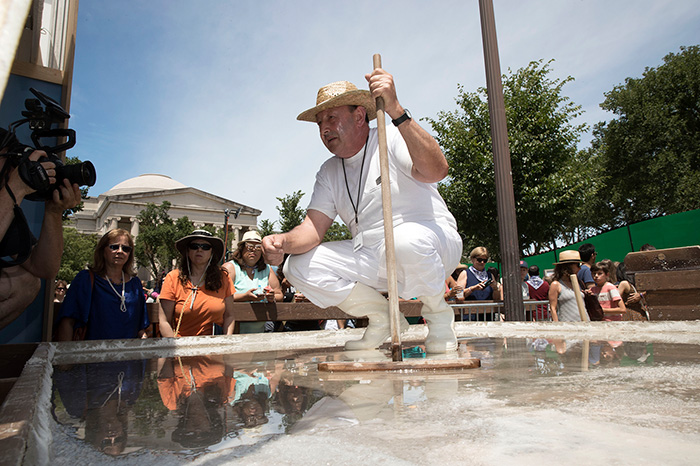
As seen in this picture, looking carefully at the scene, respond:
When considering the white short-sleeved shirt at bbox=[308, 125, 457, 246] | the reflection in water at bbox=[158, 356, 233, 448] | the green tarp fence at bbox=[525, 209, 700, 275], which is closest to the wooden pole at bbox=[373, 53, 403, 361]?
the white short-sleeved shirt at bbox=[308, 125, 457, 246]

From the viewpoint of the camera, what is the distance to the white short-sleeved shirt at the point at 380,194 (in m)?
2.64

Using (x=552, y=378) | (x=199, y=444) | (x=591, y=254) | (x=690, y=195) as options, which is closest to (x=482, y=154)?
(x=591, y=254)

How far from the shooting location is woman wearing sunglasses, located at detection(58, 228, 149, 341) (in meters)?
3.26

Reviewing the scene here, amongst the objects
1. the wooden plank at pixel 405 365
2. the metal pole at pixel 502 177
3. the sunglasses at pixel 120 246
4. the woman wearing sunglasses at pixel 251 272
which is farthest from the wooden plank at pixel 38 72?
the metal pole at pixel 502 177

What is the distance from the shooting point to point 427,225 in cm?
259

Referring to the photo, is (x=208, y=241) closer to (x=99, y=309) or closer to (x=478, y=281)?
(x=99, y=309)

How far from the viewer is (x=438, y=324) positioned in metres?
2.60

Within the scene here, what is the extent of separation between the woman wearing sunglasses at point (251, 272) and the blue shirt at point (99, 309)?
1354 mm

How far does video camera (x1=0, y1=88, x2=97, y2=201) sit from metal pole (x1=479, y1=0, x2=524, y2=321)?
12.1 feet

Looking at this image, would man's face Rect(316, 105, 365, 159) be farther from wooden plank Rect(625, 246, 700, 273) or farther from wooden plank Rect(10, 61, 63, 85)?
wooden plank Rect(625, 246, 700, 273)

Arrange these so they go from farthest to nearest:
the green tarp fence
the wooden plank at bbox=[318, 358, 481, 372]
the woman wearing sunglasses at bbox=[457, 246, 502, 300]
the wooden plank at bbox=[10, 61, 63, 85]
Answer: the green tarp fence, the woman wearing sunglasses at bbox=[457, 246, 502, 300], the wooden plank at bbox=[10, 61, 63, 85], the wooden plank at bbox=[318, 358, 481, 372]

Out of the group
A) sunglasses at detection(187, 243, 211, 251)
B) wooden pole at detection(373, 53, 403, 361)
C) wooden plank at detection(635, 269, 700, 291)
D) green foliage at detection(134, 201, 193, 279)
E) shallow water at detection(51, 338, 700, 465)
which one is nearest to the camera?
shallow water at detection(51, 338, 700, 465)

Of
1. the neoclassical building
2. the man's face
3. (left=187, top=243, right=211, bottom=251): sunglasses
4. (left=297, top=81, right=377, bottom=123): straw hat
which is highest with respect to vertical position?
the neoclassical building

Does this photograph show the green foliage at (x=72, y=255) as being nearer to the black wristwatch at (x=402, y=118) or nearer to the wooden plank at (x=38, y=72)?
the wooden plank at (x=38, y=72)
